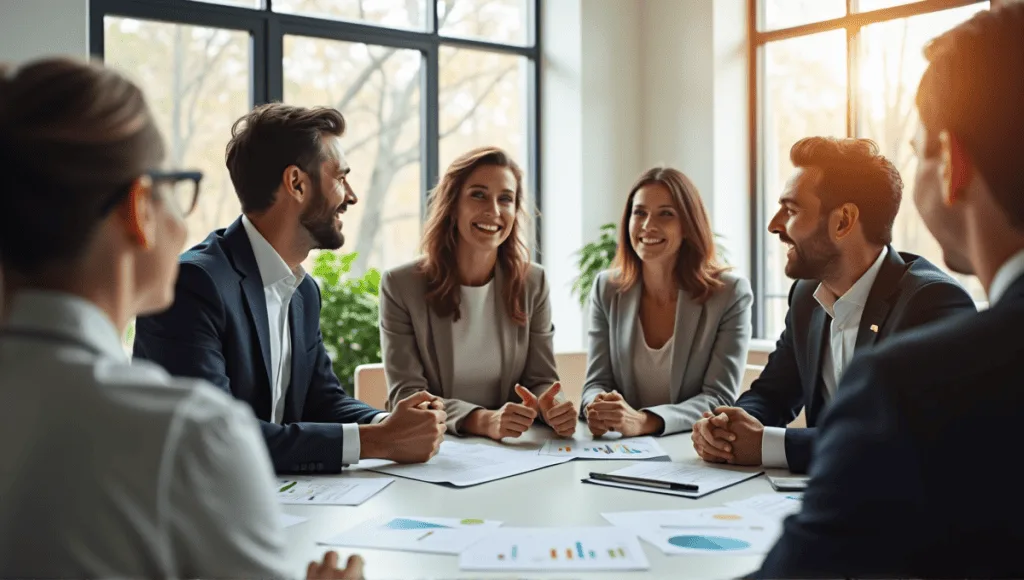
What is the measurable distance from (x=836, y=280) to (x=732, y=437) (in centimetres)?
69

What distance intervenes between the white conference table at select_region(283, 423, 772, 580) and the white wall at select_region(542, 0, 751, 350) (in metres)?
4.03

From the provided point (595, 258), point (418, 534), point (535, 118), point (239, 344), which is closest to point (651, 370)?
point (239, 344)

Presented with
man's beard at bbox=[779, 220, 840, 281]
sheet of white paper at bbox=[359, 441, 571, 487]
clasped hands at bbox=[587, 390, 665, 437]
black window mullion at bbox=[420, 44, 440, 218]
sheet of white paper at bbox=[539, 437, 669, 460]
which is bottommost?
sheet of white paper at bbox=[539, 437, 669, 460]

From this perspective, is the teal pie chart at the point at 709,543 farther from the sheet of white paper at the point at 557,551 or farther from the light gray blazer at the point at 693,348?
the light gray blazer at the point at 693,348

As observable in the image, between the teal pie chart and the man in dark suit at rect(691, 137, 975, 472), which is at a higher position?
the man in dark suit at rect(691, 137, 975, 472)

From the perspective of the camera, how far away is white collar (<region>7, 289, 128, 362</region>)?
0.90 m

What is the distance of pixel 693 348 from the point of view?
10.9 feet

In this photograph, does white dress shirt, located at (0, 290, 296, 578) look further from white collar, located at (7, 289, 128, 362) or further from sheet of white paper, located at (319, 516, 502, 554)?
sheet of white paper, located at (319, 516, 502, 554)

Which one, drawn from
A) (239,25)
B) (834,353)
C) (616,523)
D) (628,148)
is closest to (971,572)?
(616,523)

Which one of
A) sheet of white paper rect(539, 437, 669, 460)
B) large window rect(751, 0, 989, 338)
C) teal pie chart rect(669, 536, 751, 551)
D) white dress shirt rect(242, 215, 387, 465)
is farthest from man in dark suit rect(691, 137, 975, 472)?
large window rect(751, 0, 989, 338)

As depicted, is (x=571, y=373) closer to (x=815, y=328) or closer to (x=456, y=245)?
(x=456, y=245)

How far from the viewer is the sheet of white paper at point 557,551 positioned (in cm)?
150

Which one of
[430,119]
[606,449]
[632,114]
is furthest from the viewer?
[632,114]

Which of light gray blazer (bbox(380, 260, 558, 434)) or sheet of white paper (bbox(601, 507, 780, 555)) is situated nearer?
sheet of white paper (bbox(601, 507, 780, 555))
